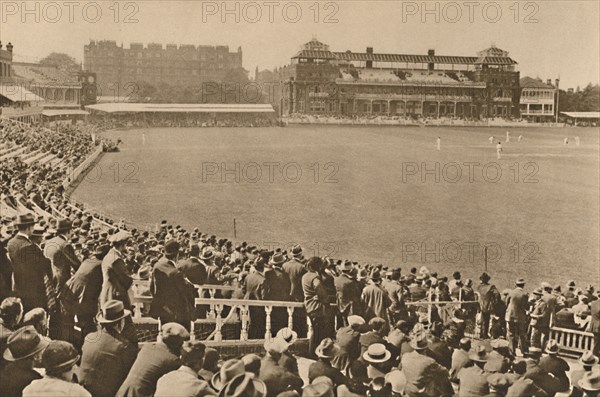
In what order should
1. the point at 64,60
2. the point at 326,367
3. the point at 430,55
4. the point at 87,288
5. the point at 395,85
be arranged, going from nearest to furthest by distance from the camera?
the point at 326,367, the point at 87,288, the point at 395,85, the point at 430,55, the point at 64,60

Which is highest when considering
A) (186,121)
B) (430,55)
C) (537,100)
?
(430,55)

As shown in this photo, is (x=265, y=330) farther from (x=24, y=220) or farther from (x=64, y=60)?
(x=64, y=60)

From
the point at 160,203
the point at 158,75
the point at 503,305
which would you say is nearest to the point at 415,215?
the point at 160,203

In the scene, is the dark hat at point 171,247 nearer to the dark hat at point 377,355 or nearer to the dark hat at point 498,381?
the dark hat at point 377,355

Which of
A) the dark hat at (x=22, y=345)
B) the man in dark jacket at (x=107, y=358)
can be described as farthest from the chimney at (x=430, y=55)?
the dark hat at (x=22, y=345)

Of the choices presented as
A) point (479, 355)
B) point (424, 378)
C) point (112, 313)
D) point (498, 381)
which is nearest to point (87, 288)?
point (112, 313)

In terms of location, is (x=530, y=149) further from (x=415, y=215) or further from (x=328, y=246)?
(x=328, y=246)
